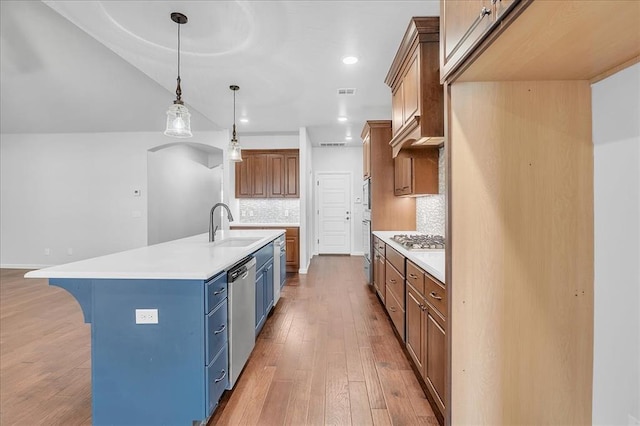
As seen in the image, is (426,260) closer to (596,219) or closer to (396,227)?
(596,219)

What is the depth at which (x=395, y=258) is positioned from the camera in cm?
277

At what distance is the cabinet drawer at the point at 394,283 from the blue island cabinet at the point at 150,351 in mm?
1610

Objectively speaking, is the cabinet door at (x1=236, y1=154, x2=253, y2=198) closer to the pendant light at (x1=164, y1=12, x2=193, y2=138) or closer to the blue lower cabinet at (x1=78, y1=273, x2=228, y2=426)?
the pendant light at (x1=164, y1=12, x2=193, y2=138)

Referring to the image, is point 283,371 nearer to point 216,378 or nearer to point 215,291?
point 216,378

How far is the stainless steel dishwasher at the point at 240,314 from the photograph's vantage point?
193 centimetres

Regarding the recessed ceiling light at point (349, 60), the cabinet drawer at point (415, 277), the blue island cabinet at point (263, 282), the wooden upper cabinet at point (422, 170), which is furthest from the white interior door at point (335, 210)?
the cabinet drawer at point (415, 277)

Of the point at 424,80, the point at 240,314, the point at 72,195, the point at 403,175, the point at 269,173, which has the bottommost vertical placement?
the point at 240,314

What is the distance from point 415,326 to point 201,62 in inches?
125

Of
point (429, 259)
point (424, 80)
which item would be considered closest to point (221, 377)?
point (429, 259)

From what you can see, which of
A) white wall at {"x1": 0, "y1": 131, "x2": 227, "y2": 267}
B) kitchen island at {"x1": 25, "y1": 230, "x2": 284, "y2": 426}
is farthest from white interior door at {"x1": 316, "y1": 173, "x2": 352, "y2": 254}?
kitchen island at {"x1": 25, "y1": 230, "x2": 284, "y2": 426}

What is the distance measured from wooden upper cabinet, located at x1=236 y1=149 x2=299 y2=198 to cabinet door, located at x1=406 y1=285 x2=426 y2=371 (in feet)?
13.9

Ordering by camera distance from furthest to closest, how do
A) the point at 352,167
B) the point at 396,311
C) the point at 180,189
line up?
the point at 352,167, the point at 180,189, the point at 396,311

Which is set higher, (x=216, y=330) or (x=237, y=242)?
(x=237, y=242)

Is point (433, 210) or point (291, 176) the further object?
point (291, 176)
